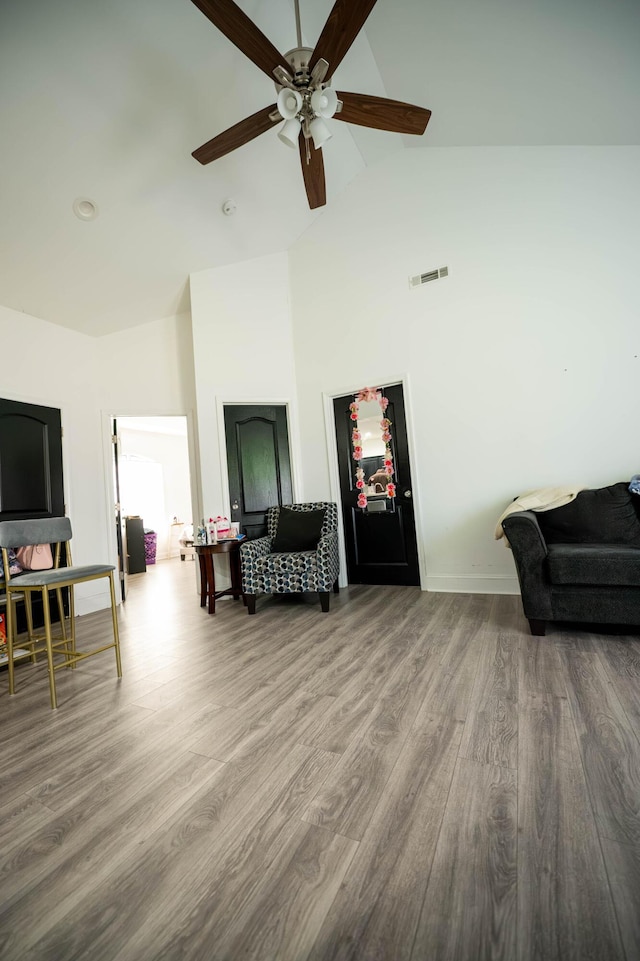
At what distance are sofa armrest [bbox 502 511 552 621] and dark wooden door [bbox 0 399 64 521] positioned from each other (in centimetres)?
408

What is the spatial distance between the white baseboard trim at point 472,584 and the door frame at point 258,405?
1.70 metres

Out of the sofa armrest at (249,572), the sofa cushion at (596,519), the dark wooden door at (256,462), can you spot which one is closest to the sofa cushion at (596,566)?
the sofa cushion at (596,519)

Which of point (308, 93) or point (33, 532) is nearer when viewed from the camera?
point (308, 93)

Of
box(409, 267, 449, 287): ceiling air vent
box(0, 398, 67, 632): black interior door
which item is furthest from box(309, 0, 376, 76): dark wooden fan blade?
box(0, 398, 67, 632): black interior door

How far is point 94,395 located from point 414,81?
415 centimetres

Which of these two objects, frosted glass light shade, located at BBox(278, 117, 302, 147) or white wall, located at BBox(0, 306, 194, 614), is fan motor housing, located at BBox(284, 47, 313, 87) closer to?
frosted glass light shade, located at BBox(278, 117, 302, 147)

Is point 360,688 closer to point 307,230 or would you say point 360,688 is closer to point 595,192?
point 595,192

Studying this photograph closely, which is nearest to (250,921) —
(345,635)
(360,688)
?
(360,688)

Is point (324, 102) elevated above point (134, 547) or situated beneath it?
elevated above

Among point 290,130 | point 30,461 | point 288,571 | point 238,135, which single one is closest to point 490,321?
point 290,130

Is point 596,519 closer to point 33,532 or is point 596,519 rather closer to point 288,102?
point 288,102

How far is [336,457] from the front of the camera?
4.27 m

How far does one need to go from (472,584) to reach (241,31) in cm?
397

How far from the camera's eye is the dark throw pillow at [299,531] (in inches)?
145
